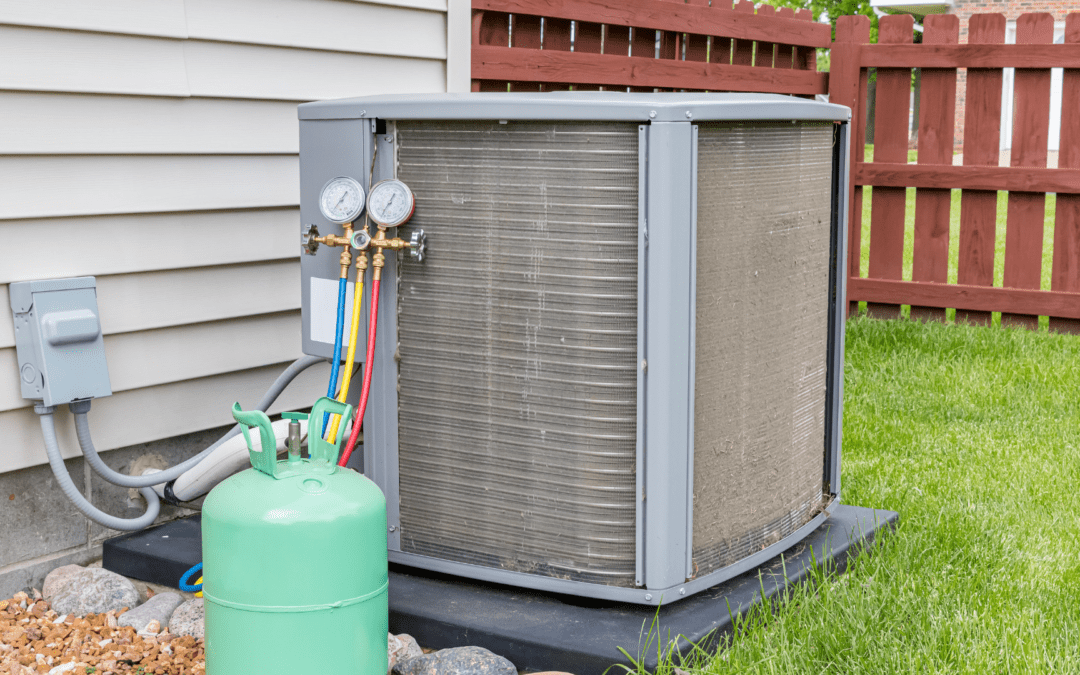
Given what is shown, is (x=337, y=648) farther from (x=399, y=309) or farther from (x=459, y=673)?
(x=399, y=309)

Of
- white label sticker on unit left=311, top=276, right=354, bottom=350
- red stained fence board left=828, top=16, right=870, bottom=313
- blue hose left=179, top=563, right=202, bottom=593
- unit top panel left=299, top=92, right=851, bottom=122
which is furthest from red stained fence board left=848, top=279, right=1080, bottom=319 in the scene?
blue hose left=179, top=563, right=202, bottom=593

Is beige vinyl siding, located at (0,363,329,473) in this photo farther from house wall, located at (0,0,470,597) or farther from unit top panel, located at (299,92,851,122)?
unit top panel, located at (299,92,851,122)

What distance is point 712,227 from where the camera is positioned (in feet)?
6.64

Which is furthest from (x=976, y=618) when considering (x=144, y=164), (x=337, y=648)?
(x=144, y=164)

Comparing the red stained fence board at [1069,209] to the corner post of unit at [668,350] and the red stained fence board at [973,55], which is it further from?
the corner post of unit at [668,350]

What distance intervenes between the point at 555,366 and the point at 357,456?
3.07 feet

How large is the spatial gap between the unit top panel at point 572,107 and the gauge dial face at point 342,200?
0.14 metres

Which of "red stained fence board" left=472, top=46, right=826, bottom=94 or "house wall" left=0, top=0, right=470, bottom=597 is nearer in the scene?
"house wall" left=0, top=0, right=470, bottom=597

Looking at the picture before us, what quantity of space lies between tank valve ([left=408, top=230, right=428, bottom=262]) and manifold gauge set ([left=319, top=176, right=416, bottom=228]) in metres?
0.04

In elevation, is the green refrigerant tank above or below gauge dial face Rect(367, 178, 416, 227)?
below

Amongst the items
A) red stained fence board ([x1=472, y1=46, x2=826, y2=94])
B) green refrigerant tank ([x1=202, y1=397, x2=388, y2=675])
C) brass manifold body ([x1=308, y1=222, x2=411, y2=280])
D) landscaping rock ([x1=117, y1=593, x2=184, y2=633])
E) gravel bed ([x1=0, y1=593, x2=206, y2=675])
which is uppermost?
red stained fence board ([x1=472, y1=46, x2=826, y2=94])

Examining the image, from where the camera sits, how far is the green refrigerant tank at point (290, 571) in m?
1.71

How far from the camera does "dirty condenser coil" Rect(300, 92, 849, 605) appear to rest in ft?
6.37

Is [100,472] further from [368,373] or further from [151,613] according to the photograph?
[368,373]
